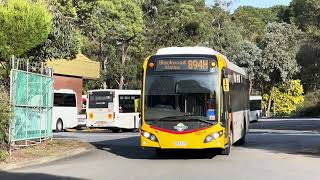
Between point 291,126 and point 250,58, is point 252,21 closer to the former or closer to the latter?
point 250,58

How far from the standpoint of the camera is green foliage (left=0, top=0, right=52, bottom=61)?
1884 centimetres

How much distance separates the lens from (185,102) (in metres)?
17.3

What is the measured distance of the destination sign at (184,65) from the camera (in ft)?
57.7

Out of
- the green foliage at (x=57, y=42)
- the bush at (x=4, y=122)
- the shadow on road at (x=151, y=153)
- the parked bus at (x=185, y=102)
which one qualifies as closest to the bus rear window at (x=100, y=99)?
the shadow on road at (x=151, y=153)

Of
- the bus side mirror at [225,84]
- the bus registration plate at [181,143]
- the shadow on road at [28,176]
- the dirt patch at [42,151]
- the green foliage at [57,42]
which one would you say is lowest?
the shadow on road at [28,176]

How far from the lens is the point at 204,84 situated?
17406 millimetres

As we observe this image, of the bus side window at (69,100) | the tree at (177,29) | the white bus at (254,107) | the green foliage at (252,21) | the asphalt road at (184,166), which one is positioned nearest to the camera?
the asphalt road at (184,166)

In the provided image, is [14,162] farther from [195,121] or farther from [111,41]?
[111,41]

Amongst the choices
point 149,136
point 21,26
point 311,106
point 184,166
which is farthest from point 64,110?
point 311,106

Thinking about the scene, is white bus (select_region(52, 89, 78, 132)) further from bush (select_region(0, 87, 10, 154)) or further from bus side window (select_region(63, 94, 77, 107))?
bush (select_region(0, 87, 10, 154))

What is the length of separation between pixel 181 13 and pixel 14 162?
165 ft

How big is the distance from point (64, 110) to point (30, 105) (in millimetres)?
18867

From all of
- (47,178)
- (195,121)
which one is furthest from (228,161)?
(47,178)

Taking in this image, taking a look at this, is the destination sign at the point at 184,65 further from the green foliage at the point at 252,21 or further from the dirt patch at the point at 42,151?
the green foliage at the point at 252,21
